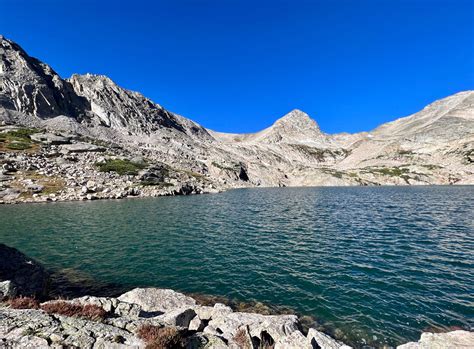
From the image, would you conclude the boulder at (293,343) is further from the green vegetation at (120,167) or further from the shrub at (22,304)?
the green vegetation at (120,167)

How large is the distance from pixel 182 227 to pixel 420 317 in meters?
33.1

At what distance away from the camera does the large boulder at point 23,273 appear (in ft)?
54.8

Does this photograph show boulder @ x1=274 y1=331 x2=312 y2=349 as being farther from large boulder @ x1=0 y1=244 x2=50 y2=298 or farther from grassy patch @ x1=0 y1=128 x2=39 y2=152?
grassy patch @ x1=0 y1=128 x2=39 y2=152

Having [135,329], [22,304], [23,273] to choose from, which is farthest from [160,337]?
[23,273]

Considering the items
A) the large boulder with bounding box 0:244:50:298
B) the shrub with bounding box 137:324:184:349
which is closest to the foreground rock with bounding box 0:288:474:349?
the shrub with bounding box 137:324:184:349

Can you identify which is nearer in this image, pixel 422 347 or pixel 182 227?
pixel 422 347

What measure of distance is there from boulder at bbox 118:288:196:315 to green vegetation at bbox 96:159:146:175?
347 feet

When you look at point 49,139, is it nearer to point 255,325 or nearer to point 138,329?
point 138,329

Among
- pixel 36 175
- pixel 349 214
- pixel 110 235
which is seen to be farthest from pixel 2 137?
pixel 349 214

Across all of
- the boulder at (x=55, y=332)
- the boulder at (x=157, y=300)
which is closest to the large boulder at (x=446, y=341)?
the boulder at (x=55, y=332)

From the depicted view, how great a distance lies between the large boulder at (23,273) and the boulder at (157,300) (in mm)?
6356

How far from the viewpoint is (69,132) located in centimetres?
16575

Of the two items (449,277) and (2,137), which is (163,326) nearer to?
(449,277)

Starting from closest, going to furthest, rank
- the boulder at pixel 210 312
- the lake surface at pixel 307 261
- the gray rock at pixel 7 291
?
the gray rock at pixel 7 291 < the boulder at pixel 210 312 < the lake surface at pixel 307 261
